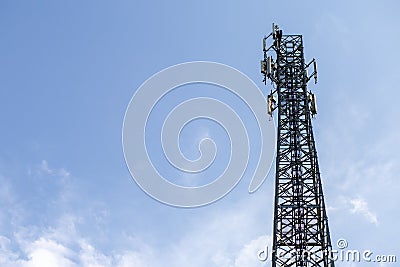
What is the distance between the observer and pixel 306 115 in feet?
144

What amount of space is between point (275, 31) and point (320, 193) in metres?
13.8

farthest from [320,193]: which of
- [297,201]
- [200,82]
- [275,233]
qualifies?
[200,82]

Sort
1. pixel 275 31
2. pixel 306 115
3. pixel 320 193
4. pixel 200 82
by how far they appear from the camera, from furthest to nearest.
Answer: pixel 275 31, pixel 306 115, pixel 320 193, pixel 200 82

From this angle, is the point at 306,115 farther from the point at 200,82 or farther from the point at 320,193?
the point at 200,82

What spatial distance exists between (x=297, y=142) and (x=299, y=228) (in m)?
6.41

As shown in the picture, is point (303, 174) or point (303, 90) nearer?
point (303, 174)

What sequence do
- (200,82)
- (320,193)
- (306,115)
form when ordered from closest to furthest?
(200,82) → (320,193) → (306,115)

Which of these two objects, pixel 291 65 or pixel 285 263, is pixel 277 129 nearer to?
pixel 291 65

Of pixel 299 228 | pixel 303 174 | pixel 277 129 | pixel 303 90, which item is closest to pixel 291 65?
pixel 303 90

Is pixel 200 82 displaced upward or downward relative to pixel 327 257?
upward

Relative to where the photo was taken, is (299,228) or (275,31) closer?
(299,228)

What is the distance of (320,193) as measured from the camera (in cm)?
4134

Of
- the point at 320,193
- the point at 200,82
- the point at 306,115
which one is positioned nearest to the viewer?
the point at 200,82

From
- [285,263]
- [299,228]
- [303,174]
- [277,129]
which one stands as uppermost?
[277,129]
